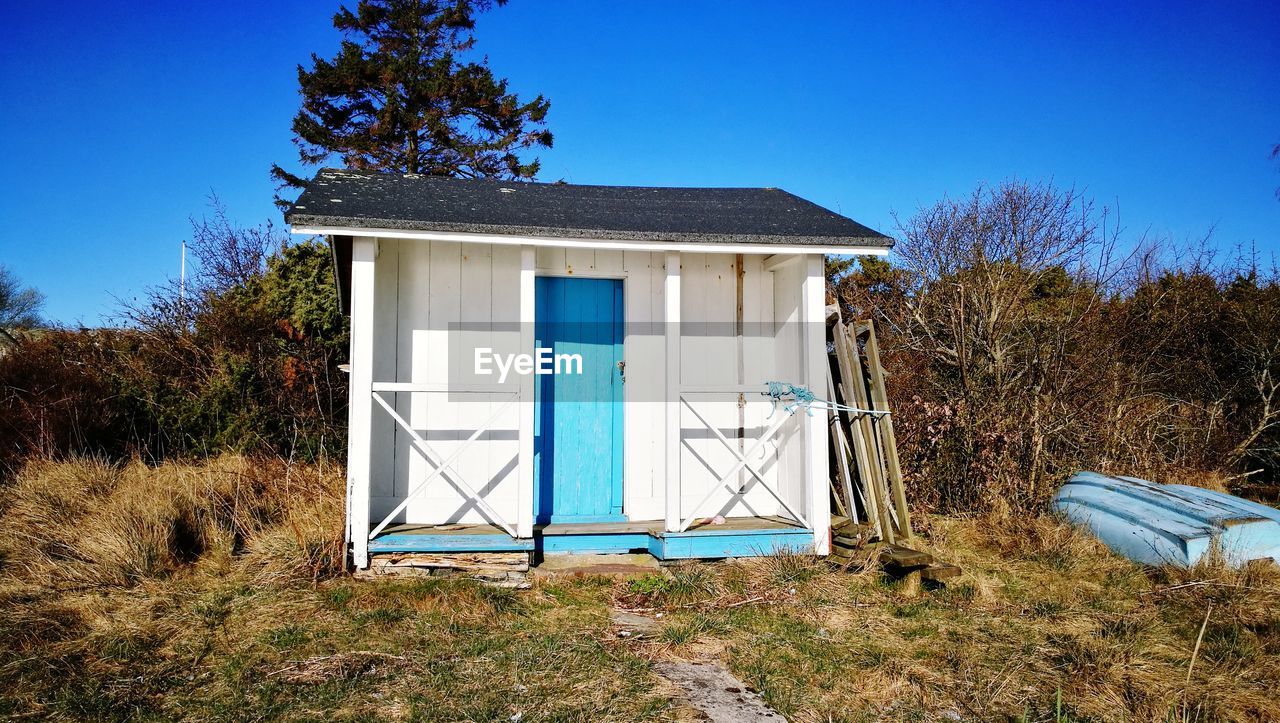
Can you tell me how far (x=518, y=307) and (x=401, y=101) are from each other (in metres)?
13.6

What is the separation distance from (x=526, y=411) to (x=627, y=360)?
1.16 m

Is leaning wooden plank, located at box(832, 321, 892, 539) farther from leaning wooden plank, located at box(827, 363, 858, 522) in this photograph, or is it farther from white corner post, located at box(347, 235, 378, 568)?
white corner post, located at box(347, 235, 378, 568)

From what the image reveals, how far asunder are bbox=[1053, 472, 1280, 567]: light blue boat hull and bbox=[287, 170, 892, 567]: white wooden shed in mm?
2528

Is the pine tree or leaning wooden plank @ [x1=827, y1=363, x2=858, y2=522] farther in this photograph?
the pine tree

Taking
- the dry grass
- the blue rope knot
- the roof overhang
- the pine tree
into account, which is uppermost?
the pine tree

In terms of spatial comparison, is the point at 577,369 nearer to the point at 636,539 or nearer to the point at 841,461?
the point at 636,539

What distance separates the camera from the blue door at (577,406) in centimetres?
667

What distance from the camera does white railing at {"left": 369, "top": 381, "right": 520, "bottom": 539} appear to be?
18.8 feet

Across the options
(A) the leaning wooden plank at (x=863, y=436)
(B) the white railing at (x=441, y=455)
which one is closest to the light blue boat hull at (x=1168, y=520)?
(A) the leaning wooden plank at (x=863, y=436)

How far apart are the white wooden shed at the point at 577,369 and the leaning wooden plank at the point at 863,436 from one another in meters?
0.45

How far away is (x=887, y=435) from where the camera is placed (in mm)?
6629

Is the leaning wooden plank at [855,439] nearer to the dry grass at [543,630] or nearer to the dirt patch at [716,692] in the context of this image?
the dry grass at [543,630]

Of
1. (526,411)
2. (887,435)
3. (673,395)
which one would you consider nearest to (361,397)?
(526,411)

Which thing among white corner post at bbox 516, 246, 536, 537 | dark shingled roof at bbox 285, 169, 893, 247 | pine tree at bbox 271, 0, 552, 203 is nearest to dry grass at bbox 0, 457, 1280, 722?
white corner post at bbox 516, 246, 536, 537
